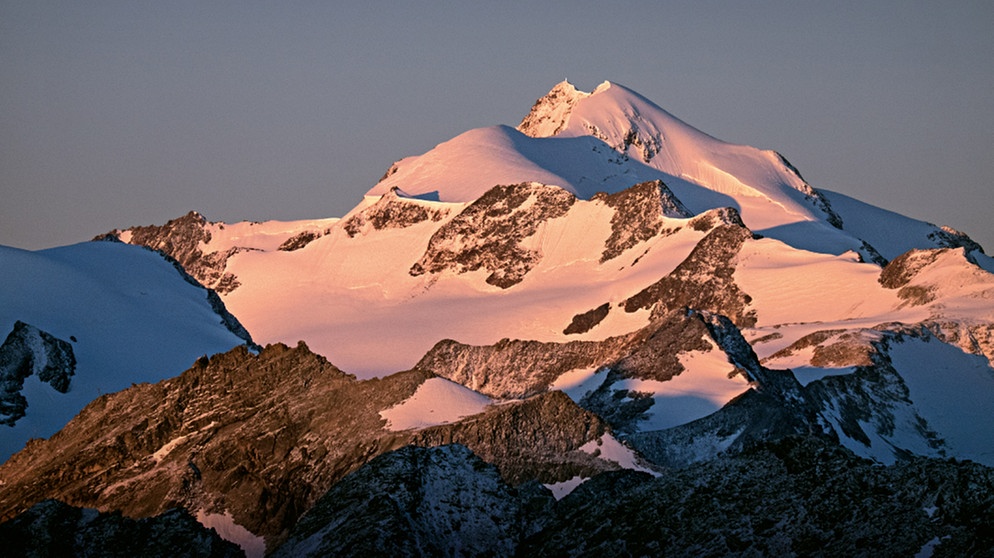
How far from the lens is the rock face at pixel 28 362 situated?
11292 cm

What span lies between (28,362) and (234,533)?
5132cm

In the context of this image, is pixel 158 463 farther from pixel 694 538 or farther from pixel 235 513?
pixel 694 538

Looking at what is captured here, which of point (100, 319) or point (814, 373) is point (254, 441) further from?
point (814, 373)

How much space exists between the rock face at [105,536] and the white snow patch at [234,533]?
1869cm

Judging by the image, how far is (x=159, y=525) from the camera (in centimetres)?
4678

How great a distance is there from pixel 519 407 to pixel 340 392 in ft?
27.3

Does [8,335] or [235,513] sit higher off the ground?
[8,335]

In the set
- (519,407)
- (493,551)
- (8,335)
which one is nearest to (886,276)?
(8,335)

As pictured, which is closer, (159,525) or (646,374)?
(159,525)

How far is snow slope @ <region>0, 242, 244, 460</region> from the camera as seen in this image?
11425 cm

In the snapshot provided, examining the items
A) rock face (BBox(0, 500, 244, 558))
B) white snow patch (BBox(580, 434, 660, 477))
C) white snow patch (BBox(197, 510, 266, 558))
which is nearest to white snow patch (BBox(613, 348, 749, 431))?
white snow patch (BBox(580, 434, 660, 477))

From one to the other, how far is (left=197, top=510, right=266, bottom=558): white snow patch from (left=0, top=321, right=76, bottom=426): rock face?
40.9 meters

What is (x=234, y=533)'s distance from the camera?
70.4 meters

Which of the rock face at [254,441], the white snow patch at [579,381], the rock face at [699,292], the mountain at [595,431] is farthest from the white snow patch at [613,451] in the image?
the rock face at [699,292]
